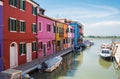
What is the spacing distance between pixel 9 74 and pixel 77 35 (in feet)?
143

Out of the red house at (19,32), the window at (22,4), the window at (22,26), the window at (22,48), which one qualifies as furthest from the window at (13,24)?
the window at (22,48)

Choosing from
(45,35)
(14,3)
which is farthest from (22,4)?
(45,35)

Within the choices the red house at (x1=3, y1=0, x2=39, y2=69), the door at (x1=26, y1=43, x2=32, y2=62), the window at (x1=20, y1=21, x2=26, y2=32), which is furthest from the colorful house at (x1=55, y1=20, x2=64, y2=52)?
the window at (x1=20, y1=21, x2=26, y2=32)

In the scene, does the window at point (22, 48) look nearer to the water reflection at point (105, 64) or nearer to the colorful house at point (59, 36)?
the water reflection at point (105, 64)

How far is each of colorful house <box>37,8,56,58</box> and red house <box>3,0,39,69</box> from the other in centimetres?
155

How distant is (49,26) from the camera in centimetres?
2988

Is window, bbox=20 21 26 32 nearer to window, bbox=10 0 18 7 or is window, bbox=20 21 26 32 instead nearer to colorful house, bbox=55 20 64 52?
window, bbox=10 0 18 7

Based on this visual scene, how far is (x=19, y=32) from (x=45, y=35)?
8858mm

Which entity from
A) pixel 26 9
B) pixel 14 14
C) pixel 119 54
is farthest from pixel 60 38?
pixel 14 14

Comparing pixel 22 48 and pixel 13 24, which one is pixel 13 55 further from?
pixel 13 24

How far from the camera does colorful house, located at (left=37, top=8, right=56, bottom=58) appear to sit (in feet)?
83.7

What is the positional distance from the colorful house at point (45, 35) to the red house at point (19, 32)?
155cm

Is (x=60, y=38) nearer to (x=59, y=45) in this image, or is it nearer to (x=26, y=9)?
(x=59, y=45)

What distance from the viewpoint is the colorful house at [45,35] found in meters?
25.5
